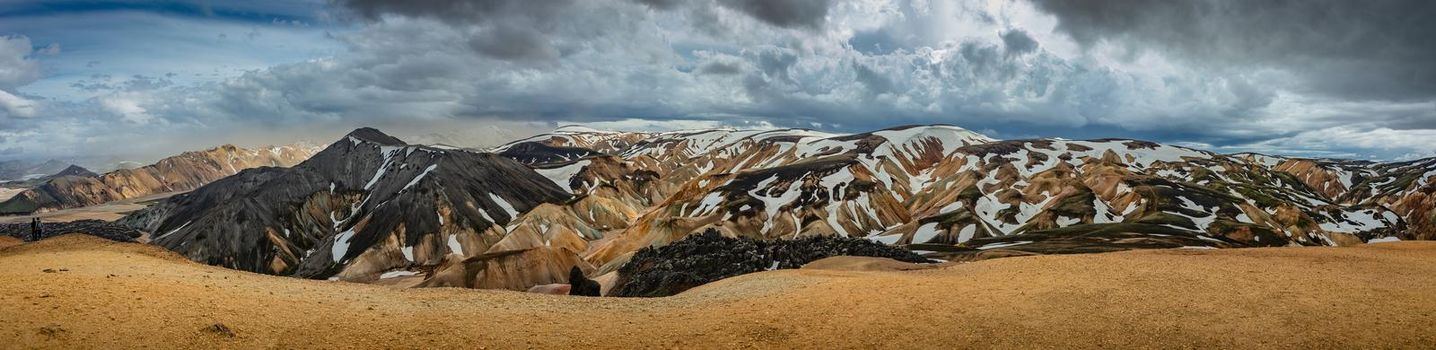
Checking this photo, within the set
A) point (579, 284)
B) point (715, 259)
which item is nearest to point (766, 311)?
point (579, 284)

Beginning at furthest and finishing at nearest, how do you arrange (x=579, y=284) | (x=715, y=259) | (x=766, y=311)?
1. (x=715, y=259)
2. (x=579, y=284)
3. (x=766, y=311)

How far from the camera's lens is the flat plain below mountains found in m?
19.5

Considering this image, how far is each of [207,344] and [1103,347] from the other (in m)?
23.8

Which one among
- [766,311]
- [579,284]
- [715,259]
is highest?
[766,311]

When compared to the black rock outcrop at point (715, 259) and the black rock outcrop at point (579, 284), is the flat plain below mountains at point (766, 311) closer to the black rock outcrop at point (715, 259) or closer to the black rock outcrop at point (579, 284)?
the black rock outcrop at point (579, 284)

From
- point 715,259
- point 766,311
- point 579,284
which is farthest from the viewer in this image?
point 715,259

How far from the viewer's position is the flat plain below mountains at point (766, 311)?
19531mm

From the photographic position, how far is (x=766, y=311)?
2591cm

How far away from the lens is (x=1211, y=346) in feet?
66.8

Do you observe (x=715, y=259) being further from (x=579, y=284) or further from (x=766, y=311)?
(x=766, y=311)

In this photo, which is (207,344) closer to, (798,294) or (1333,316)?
(798,294)

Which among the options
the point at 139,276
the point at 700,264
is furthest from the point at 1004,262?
the point at 139,276

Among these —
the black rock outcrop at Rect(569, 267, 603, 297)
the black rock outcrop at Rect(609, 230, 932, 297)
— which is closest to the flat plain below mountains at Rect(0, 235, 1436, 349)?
the black rock outcrop at Rect(569, 267, 603, 297)

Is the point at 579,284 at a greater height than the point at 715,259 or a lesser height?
greater
